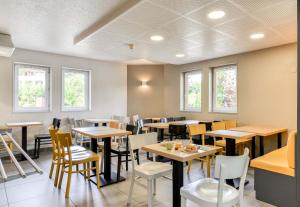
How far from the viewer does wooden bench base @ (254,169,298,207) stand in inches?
93.9

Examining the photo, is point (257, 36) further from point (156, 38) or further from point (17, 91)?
point (17, 91)

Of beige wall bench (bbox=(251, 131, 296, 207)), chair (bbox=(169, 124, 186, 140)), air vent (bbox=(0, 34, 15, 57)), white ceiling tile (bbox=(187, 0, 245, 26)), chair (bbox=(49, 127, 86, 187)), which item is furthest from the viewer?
chair (bbox=(169, 124, 186, 140))

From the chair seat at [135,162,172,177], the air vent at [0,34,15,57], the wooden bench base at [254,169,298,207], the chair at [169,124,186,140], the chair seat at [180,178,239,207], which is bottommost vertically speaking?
the wooden bench base at [254,169,298,207]

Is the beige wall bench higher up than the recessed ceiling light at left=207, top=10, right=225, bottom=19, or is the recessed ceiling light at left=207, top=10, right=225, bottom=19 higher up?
the recessed ceiling light at left=207, top=10, right=225, bottom=19

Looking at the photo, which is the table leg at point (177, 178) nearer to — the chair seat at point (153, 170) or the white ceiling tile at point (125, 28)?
the chair seat at point (153, 170)

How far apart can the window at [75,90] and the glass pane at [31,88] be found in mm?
509

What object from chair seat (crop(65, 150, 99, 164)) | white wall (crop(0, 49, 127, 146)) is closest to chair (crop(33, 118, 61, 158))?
white wall (crop(0, 49, 127, 146))

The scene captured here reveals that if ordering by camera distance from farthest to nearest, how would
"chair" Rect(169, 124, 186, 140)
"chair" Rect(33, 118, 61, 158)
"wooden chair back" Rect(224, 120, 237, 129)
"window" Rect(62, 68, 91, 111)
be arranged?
"window" Rect(62, 68, 91, 111) < "chair" Rect(33, 118, 61, 158) < "wooden chair back" Rect(224, 120, 237, 129) < "chair" Rect(169, 124, 186, 140)

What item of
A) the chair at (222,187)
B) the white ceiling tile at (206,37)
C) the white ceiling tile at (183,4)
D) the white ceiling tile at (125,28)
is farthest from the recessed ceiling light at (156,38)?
the chair at (222,187)

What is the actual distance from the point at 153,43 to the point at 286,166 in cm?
301

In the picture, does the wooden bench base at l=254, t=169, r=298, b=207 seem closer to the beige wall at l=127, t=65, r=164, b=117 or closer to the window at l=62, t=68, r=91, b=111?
the beige wall at l=127, t=65, r=164, b=117

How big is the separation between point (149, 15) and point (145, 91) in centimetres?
432

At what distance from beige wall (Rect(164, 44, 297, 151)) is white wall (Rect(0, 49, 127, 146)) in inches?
117

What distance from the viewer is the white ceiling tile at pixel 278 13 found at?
98.2 inches
